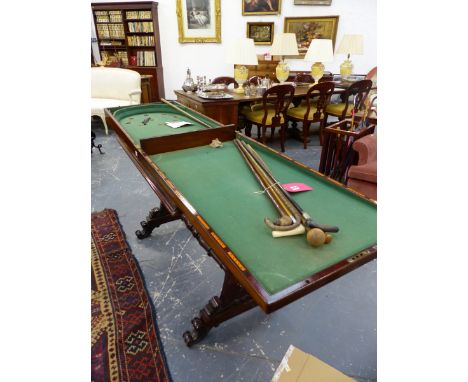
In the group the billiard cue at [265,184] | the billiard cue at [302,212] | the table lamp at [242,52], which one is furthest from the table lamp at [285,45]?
the billiard cue at [302,212]

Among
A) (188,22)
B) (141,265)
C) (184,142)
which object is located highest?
(188,22)

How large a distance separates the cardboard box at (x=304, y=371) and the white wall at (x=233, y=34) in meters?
6.67

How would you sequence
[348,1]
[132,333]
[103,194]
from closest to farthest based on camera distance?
[132,333] < [103,194] < [348,1]

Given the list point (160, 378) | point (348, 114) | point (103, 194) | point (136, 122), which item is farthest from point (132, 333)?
point (348, 114)

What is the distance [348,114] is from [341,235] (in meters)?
4.10

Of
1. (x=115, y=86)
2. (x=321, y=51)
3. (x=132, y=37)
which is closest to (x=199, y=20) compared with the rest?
(x=132, y=37)

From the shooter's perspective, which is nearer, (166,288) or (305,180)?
(305,180)

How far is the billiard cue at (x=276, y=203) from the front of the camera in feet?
3.60

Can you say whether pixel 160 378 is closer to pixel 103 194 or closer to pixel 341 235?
pixel 341 235

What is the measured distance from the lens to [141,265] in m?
2.13

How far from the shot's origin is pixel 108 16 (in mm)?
6453

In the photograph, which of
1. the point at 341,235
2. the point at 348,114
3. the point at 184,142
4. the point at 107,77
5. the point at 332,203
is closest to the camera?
the point at 341,235

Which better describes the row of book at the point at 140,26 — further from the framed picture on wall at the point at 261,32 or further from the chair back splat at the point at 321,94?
the chair back splat at the point at 321,94

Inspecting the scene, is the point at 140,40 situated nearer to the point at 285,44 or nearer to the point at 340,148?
the point at 285,44
